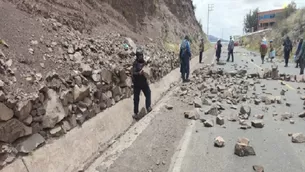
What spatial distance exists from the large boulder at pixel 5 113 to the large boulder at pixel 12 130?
6cm

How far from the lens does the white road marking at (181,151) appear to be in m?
5.11

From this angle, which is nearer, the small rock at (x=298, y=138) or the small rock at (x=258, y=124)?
the small rock at (x=298, y=138)

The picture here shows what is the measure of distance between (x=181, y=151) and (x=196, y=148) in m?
0.30

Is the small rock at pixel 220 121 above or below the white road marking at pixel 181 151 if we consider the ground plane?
above

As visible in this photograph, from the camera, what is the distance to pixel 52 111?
5328 mm

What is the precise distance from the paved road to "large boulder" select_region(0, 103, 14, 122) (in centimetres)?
157

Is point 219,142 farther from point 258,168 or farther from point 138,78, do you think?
point 138,78

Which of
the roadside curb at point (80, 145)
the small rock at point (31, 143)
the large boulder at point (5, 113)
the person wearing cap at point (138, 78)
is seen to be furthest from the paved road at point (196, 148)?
the large boulder at point (5, 113)

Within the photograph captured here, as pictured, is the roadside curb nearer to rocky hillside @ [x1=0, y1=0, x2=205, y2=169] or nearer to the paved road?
rocky hillside @ [x1=0, y1=0, x2=205, y2=169]

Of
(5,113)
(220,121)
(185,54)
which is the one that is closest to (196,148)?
(220,121)

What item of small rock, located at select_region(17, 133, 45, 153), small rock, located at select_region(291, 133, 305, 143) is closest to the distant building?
small rock, located at select_region(291, 133, 305, 143)

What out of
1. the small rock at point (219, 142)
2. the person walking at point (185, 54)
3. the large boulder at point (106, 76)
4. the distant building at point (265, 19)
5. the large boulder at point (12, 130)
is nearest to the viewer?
the large boulder at point (12, 130)

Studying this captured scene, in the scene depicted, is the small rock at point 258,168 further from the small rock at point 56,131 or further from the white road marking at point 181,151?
the small rock at point 56,131

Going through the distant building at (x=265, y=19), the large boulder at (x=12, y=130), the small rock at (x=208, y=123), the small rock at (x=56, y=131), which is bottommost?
the small rock at (x=208, y=123)
